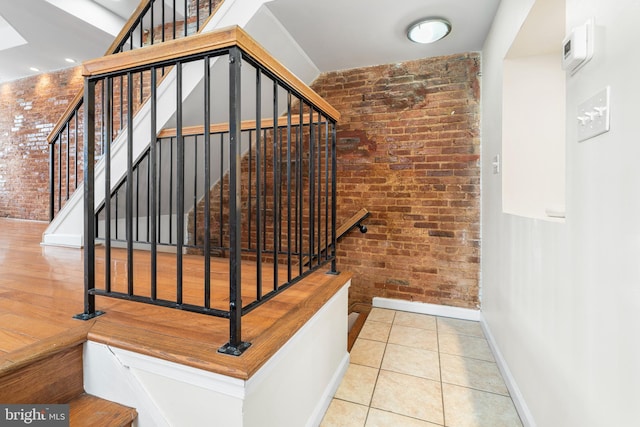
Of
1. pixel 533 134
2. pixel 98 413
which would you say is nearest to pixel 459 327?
pixel 533 134

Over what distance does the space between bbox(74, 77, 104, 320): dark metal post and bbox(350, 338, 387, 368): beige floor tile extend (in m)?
1.61

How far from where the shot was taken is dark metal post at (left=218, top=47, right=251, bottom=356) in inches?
34.0

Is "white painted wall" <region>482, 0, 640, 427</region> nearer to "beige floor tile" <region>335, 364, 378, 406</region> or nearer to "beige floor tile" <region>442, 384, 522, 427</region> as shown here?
"beige floor tile" <region>442, 384, 522, 427</region>

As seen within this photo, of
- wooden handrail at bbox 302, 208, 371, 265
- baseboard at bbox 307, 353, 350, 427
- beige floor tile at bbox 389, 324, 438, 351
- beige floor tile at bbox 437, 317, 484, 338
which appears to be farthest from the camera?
wooden handrail at bbox 302, 208, 371, 265

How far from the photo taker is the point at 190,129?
7.66 ft

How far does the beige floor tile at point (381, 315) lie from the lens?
2822mm

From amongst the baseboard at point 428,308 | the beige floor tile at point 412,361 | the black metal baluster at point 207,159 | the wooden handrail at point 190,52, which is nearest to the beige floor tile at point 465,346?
the beige floor tile at point 412,361

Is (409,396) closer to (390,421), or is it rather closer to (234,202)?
(390,421)

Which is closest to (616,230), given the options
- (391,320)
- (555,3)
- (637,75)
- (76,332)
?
(637,75)

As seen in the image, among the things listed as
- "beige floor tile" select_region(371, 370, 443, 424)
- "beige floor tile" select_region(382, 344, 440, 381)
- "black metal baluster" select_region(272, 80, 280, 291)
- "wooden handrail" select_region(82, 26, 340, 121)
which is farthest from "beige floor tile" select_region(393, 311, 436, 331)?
"wooden handrail" select_region(82, 26, 340, 121)

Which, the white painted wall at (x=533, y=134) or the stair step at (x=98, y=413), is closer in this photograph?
the stair step at (x=98, y=413)

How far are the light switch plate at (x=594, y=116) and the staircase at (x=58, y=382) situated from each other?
1.72m

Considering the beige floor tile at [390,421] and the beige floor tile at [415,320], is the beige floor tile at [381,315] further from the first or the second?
the beige floor tile at [390,421]

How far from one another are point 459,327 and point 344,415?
1579 millimetres
